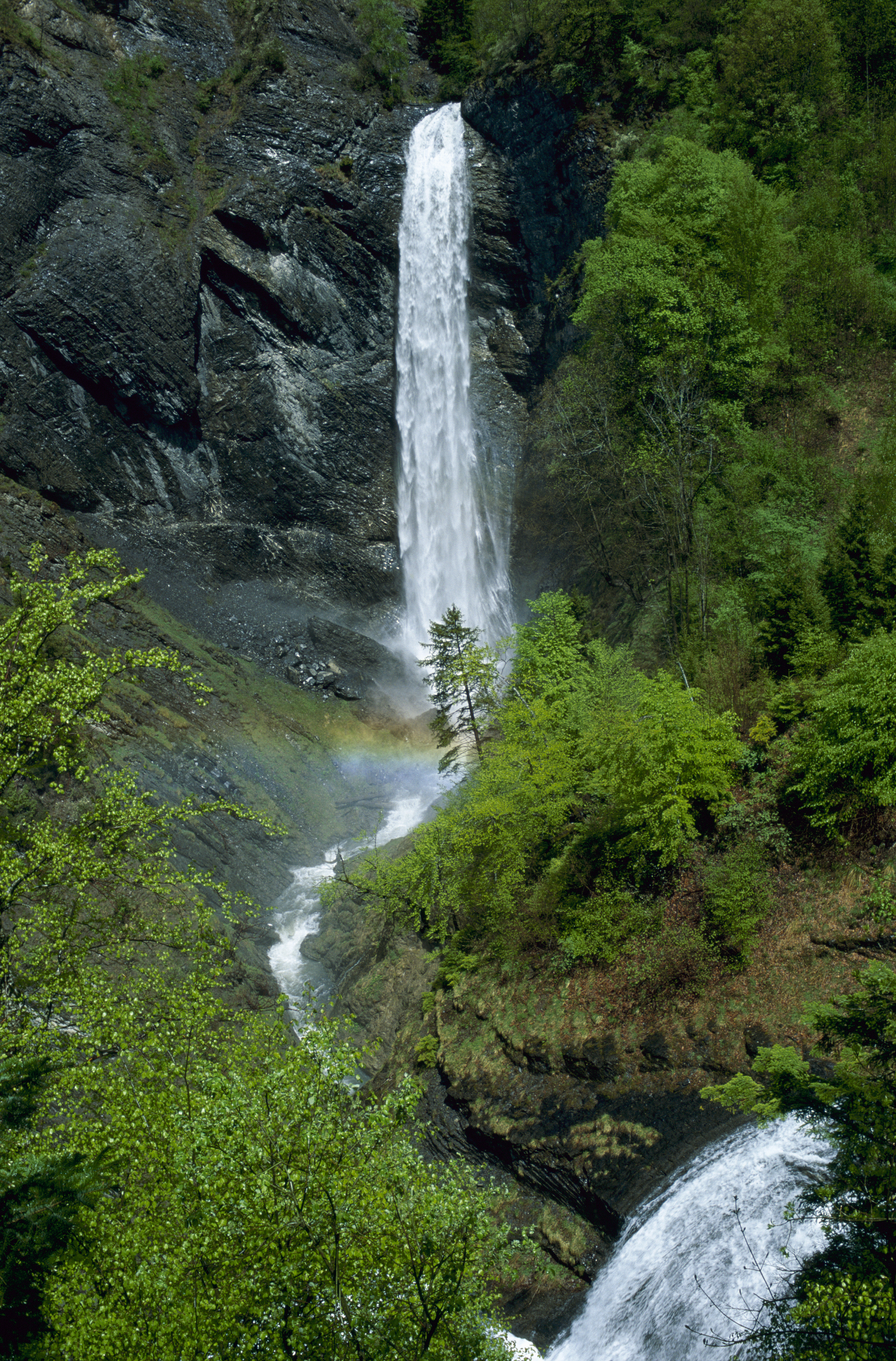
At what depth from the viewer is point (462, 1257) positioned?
22.5 feet

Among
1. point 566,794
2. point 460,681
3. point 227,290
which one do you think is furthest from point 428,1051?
point 227,290

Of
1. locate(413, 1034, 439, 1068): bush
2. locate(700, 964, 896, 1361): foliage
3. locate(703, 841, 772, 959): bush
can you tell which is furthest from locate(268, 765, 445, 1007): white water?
locate(700, 964, 896, 1361): foliage

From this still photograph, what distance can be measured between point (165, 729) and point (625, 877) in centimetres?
1887

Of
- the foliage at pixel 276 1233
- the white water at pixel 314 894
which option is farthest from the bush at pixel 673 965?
the white water at pixel 314 894

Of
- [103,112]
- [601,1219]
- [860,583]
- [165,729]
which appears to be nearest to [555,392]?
[165,729]

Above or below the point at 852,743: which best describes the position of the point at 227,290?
above

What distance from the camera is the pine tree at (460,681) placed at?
2317 cm

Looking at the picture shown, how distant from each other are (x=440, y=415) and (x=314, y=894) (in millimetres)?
23842

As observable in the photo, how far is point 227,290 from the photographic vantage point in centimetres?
4191

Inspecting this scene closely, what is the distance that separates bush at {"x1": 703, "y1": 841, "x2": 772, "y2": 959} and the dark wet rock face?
29.5 m

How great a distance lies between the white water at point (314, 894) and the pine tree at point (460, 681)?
23.2 feet

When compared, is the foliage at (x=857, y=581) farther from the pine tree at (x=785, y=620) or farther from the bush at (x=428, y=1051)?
the bush at (x=428, y=1051)

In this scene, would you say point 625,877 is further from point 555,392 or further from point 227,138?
point 227,138

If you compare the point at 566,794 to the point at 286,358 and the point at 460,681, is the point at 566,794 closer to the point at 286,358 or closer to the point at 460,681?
the point at 460,681
